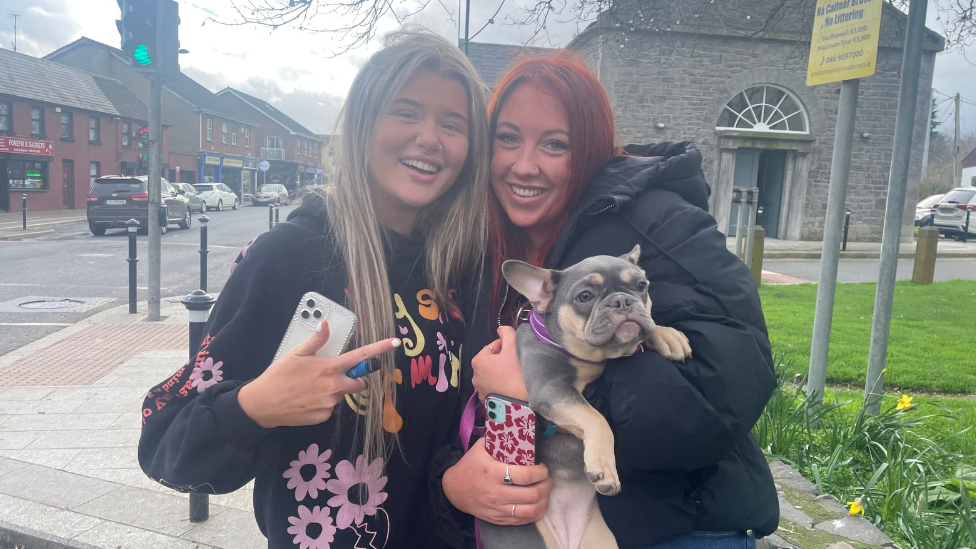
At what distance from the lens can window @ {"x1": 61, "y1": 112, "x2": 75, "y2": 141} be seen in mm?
35062

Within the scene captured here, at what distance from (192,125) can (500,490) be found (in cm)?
5469

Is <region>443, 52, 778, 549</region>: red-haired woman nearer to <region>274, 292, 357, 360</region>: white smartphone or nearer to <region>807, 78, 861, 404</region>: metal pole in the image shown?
<region>274, 292, 357, 360</region>: white smartphone

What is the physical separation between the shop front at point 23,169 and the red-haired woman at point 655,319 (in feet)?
124

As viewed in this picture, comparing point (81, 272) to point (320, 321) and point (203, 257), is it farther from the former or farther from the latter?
A: point (320, 321)

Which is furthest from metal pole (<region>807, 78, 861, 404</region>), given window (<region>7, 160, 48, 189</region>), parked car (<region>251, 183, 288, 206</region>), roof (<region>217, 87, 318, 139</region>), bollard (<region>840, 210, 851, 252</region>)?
roof (<region>217, 87, 318, 139</region>)

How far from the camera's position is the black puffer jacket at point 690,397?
1.67 meters

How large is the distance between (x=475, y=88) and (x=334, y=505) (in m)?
1.56

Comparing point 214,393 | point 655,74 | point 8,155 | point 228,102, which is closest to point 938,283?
point 655,74

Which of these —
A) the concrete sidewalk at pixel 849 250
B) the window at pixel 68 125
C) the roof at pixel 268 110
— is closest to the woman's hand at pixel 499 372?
the concrete sidewalk at pixel 849 250

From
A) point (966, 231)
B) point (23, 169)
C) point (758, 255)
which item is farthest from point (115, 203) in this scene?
point (966, 231)

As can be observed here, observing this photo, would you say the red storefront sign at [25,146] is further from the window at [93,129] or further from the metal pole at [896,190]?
the metal pole at [896,190]

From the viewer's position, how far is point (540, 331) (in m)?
2.12

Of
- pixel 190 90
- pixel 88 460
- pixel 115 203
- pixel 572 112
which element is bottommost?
pixel 88 460

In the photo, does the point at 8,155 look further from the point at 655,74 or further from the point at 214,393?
the point at 214,393
